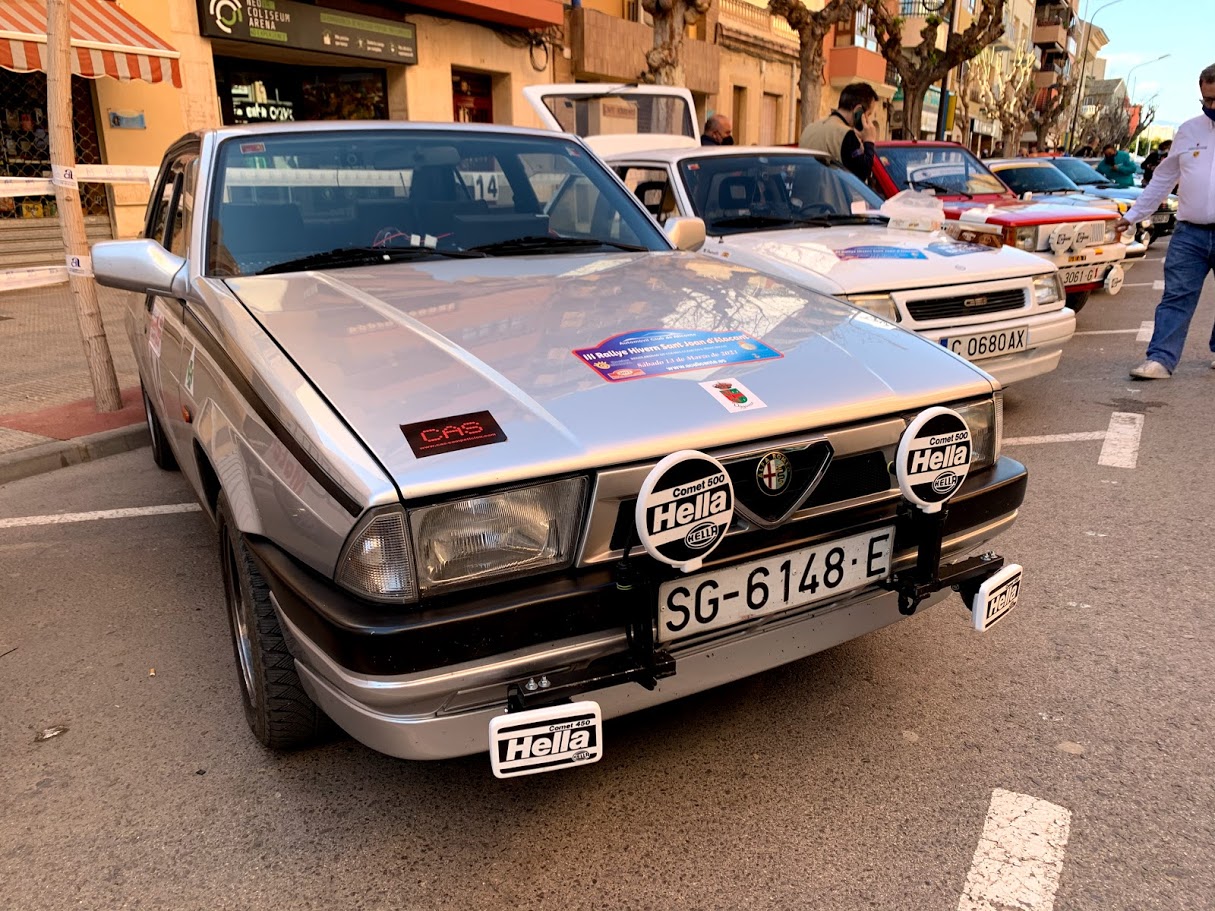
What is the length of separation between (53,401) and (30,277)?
0.97 metres

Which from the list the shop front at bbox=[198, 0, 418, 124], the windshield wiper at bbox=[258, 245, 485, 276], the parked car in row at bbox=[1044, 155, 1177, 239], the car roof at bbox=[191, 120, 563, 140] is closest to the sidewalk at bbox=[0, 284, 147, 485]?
the car roof at bbox=[191, 120, 563, 140]

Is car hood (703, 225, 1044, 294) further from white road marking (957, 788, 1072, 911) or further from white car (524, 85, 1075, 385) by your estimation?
white road marking (957, 788, 1072, 911)

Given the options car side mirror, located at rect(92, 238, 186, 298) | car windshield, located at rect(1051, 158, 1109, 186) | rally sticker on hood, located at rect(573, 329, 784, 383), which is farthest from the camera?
car windshield, located at rect(1051, 158, 1109, 186)

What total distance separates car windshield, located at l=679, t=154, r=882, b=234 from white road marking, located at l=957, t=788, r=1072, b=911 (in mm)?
4002

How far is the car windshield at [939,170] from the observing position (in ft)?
27.2

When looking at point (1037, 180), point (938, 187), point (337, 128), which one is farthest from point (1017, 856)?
point (1037, 180)

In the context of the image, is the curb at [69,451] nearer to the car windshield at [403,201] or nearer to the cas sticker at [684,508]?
the car windshield at [403,201]

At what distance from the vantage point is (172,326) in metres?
3.05

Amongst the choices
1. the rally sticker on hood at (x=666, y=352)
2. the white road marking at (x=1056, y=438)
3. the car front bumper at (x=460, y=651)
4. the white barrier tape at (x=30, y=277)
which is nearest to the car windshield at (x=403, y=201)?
the rally sticker on hood at (x=666, y=352)

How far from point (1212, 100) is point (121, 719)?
676 centimetres

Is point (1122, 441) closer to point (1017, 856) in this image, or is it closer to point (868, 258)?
point (868, 258)

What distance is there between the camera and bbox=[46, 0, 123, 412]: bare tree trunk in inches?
215

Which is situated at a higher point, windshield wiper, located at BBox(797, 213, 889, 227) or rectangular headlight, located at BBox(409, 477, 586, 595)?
windshield wiper, located at BBox(797, 213, 889, 227)

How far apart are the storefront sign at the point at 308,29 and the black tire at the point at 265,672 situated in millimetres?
11960
